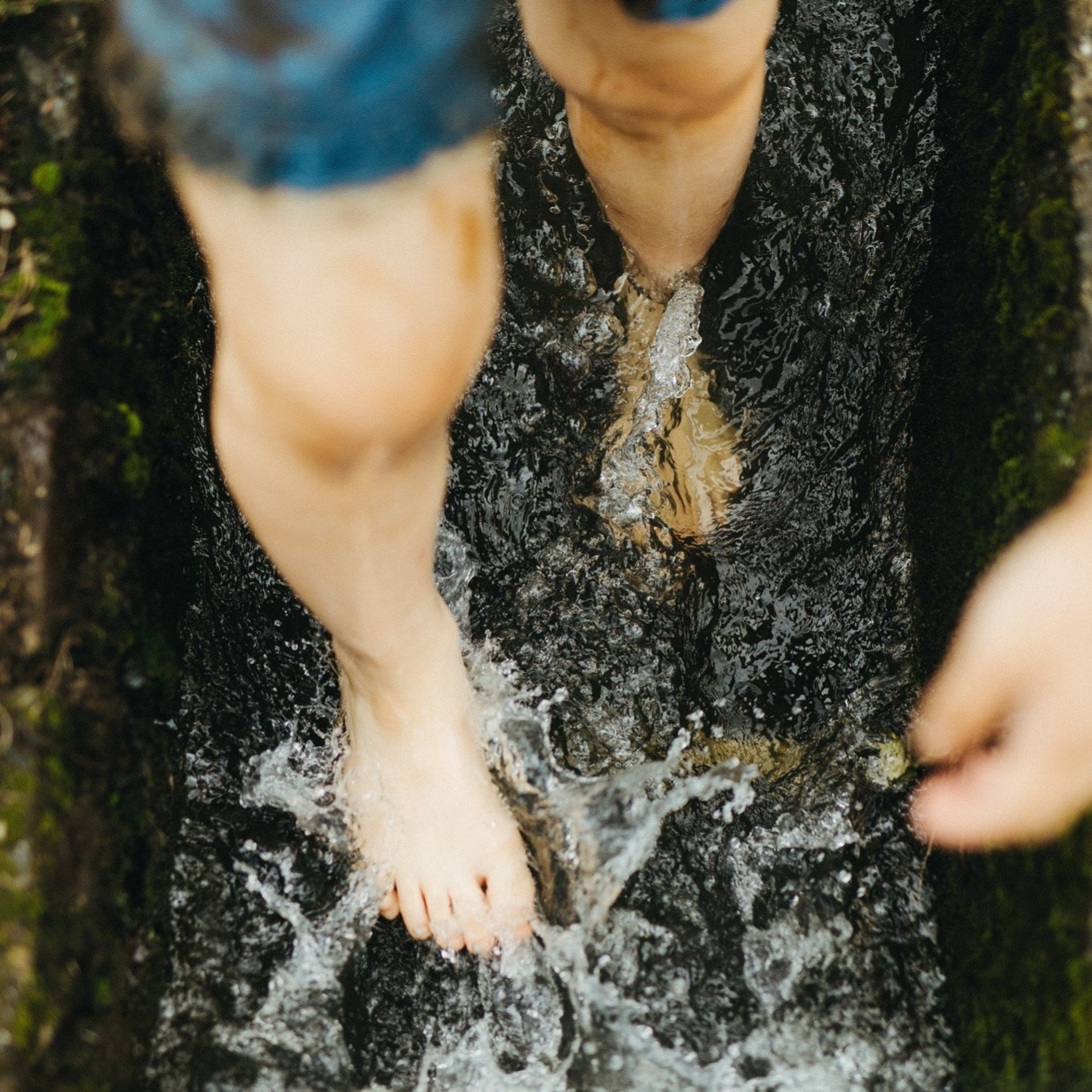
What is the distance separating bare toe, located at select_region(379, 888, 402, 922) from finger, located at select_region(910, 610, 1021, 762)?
0.70 meters

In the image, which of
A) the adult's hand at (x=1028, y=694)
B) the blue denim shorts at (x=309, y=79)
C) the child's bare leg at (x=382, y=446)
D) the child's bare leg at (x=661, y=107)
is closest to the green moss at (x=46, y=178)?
the child's bare leg at (x=382, y=446)

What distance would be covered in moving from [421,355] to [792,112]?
1.20 metres

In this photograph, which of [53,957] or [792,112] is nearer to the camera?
[53,957]

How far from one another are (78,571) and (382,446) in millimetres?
398

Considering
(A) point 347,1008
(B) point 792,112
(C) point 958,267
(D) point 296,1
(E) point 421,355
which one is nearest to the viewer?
(D) point 296,1

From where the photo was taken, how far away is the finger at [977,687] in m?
1.04

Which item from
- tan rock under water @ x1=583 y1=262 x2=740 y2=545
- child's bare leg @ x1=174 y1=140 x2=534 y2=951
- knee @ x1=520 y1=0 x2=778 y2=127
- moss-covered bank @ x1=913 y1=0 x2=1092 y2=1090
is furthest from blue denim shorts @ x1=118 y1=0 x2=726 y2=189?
tan rock under water @ x1=583 y1=262 x2=740 y2=545

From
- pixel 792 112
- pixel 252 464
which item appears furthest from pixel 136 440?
pixel 792 112

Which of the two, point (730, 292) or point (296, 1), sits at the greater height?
point (730, 292)

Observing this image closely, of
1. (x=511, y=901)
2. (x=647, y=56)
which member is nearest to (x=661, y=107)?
(x=647, y=56)

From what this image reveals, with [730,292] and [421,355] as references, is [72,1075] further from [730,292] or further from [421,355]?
[730,292]

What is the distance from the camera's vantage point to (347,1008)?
1.36 meters

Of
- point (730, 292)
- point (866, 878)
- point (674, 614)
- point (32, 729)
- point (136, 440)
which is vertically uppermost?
point (730, 292)

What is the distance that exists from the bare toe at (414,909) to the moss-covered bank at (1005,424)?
2.13 ft
